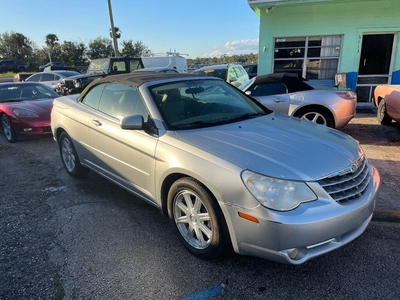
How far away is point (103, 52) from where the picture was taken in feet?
163

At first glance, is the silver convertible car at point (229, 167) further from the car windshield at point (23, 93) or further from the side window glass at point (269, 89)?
the car windshield at point (23, 93)

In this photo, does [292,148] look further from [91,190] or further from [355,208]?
[91,190]

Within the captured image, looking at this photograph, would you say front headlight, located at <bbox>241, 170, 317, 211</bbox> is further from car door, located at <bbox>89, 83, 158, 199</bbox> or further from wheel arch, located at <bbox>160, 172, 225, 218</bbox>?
car door, located at <bbox>89, 83, 158, 199</bbox>

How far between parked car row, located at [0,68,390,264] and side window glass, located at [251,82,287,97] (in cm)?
270

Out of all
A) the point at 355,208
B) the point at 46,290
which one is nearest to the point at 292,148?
the point at 355,208

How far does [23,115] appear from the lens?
707cm

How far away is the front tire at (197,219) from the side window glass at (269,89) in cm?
442

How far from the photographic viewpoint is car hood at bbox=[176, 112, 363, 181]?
236 centimetres

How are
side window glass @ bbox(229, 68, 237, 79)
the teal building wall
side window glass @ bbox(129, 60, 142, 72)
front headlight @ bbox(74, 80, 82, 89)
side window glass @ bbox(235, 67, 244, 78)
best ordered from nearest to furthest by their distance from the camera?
the teal building wall < side window glass @ bbox(229, 68, 237, 79) < side window glass @ bbox(235, 67, 244, 78) < front headlight @ bbox(74, 80, 82, 89) < side window glass @ bbox(129, 60, 142, 72)

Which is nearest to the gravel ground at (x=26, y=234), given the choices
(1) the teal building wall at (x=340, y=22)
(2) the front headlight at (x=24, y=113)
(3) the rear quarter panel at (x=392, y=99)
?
(2) the front headlight at (x=24, y=113)

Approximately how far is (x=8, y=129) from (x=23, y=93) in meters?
1.24

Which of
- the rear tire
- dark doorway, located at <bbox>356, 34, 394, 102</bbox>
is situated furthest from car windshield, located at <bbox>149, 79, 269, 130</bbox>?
dark doorway, located at <bbox>356, 34, 394, 102</bbox>

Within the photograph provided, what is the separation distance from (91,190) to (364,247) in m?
3.46

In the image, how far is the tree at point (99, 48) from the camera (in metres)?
48.6
